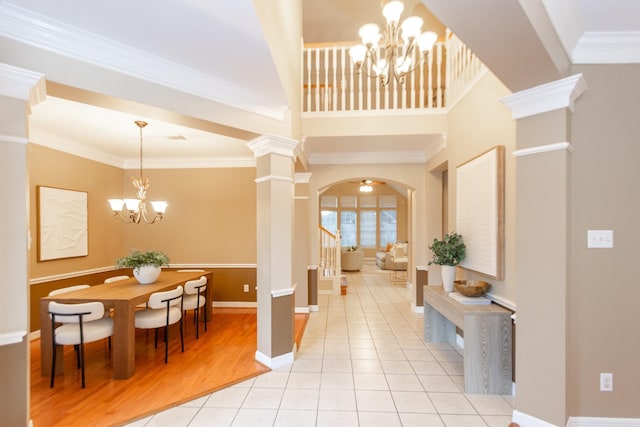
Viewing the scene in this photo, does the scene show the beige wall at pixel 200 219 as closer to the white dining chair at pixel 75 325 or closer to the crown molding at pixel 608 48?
the white dining chair at pixel 75 325

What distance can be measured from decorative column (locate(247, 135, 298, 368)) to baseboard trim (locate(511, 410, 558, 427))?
81.3 inches

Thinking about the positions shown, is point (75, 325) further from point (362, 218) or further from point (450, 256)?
point (362, 218)

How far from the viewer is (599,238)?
2.03 meters

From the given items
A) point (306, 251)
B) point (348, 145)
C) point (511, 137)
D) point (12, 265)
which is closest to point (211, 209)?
point (306, 251)

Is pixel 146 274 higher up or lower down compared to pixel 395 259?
higher up

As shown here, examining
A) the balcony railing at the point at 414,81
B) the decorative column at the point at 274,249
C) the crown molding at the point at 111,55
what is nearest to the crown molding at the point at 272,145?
the decorative column at the point at 274,249

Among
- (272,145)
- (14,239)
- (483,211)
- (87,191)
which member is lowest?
(14,239)

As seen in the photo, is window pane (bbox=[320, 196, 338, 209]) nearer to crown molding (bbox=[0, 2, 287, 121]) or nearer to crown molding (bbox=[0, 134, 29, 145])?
crown molding (bbox=[0, 2, 287, 121])

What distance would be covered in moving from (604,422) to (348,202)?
37.2 feet

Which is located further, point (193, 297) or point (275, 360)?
point (193, 297)

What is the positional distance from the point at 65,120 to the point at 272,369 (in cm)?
375

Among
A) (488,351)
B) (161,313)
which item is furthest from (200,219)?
(488,351)

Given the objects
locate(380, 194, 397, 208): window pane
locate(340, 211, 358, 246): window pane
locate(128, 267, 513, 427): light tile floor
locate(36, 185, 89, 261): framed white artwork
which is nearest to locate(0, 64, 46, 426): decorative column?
locate(128, 267, 513, 427): light tile floor

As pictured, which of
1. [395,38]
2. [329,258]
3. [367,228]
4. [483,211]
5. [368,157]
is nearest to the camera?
[395,38]
